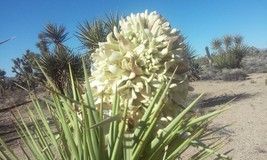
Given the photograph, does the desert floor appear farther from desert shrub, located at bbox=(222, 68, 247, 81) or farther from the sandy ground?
desert shrub, located at bbox=(222, 68, 247, 81)

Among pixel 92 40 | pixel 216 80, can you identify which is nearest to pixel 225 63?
pixel 216 80

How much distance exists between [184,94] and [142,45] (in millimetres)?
279

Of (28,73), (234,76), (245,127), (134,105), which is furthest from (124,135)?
(234,76)

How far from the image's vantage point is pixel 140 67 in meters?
1.32

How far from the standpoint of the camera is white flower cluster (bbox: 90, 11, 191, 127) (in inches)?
49.4

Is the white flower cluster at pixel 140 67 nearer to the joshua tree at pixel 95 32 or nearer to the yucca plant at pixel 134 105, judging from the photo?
the yucca plant at pixel 134 105

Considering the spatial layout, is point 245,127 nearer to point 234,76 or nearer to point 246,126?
point 246,126

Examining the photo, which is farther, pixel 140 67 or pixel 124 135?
pixel 140 67

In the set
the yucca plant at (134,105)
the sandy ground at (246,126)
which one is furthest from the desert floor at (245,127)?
the yucca plant at (134,105)

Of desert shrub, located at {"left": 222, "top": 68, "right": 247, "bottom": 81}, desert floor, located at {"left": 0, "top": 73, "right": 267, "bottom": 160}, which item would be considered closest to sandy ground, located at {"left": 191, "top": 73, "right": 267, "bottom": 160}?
desert floor, located at {"left": 0, "top": 73, "right": 267, "bottom": 160}

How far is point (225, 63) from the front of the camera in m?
24.2

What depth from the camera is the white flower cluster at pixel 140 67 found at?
125 centimetres

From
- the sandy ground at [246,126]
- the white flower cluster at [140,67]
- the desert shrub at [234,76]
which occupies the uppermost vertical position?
the white flower cluster at [140,67]

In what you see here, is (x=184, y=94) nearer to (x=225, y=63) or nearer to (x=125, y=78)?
(x=125, y=78)
